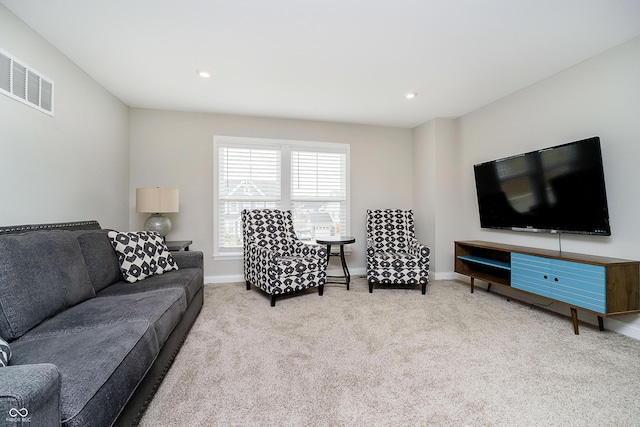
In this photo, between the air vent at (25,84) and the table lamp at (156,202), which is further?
the table lamp at (156,202)

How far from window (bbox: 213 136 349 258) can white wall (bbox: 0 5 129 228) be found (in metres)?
1.22

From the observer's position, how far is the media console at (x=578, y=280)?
213 centimetres

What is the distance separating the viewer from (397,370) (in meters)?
1.81

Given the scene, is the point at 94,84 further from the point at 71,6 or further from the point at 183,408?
the point at 183,408

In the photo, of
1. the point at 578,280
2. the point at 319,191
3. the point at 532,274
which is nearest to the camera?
the point at 578,280

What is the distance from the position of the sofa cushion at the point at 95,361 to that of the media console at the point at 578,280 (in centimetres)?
307

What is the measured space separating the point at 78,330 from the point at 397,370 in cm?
179

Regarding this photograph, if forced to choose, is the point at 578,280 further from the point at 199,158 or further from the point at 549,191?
the point at 199,158

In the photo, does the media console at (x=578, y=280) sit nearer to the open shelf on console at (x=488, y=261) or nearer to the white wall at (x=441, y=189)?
the open shelf on console at (x=488, y=261)

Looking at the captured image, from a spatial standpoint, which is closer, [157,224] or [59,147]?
[59,147]

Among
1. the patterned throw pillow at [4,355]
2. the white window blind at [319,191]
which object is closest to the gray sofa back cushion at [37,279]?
the patterned throw pillow at [4,355]

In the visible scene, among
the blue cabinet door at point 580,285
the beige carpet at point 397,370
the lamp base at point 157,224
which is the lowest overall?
the beige carpet at point 397,370

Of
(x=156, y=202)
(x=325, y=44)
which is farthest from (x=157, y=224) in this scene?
(x=325, y=44)

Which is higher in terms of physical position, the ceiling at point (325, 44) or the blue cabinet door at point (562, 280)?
the ceiling at point (325, 44)
